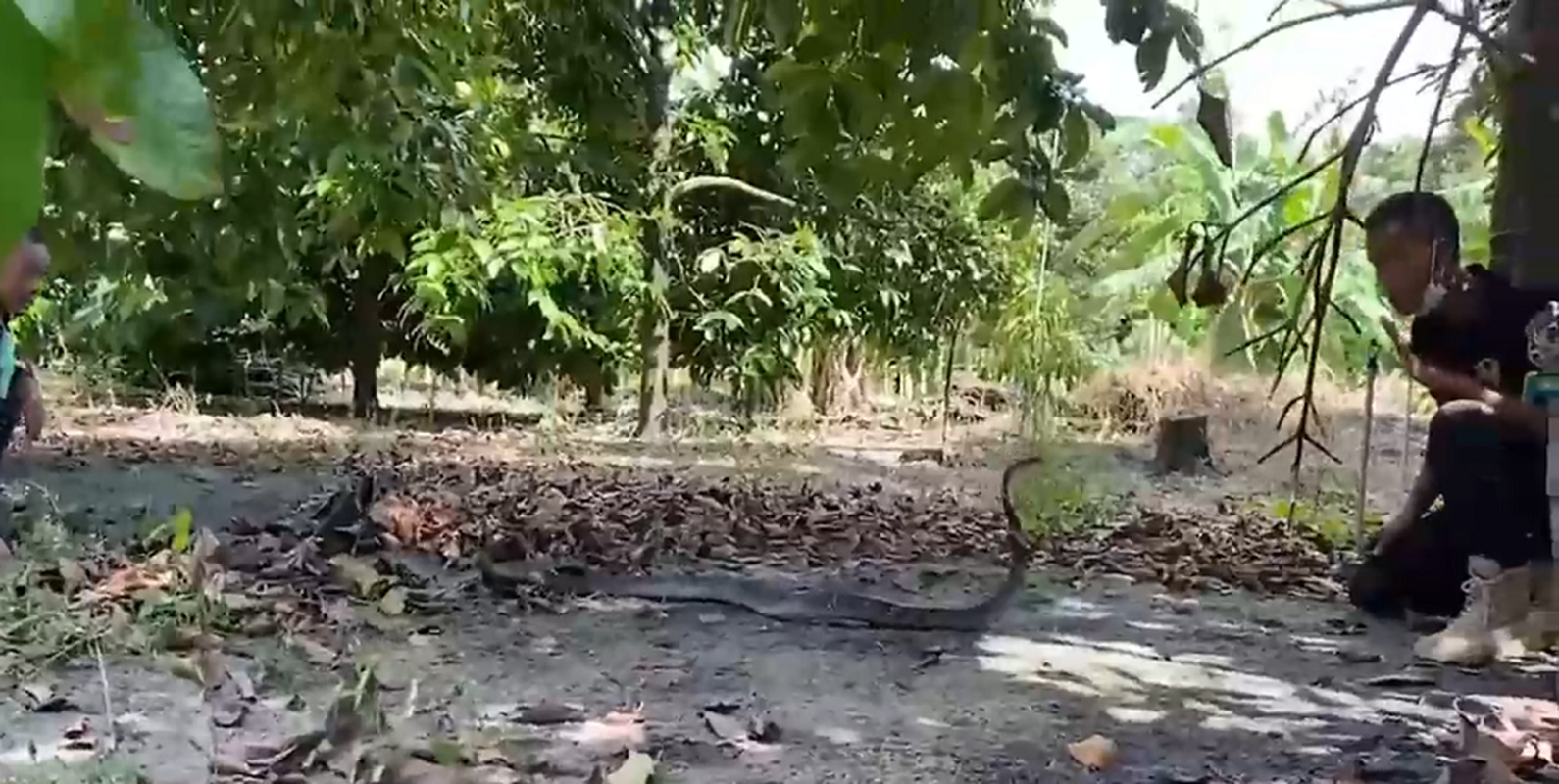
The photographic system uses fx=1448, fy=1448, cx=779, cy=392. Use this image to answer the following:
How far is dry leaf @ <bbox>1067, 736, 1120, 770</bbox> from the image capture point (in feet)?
3.57

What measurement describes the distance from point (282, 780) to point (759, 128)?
9.68 feet

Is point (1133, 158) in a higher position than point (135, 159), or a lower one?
higher

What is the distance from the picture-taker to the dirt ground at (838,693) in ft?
3.55

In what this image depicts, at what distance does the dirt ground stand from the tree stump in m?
1.16

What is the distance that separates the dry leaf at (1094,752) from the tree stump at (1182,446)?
1936mm

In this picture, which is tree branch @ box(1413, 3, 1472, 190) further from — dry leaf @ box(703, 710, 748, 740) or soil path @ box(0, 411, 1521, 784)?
dry leaf @ box(703, 710, 748, 740)

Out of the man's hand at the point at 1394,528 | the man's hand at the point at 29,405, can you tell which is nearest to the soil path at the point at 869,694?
the man's hand at the point at 1394,528

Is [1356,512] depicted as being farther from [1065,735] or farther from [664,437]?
[664,437]

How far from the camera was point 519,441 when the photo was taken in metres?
3.53

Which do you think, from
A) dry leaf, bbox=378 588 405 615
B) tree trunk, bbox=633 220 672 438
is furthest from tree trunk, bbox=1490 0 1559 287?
tree trunk, bbox=633 220 672 438

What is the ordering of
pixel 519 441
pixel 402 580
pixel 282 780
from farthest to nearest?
pixel 519 441
pixel 402 580
pixel 282 780

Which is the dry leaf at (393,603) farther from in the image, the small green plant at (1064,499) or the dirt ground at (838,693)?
the small green plant at (1064,499)

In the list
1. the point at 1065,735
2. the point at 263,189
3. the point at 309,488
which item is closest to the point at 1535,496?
Answer: the point at 1065,735

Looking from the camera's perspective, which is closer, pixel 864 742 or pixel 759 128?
pixel 864 742
